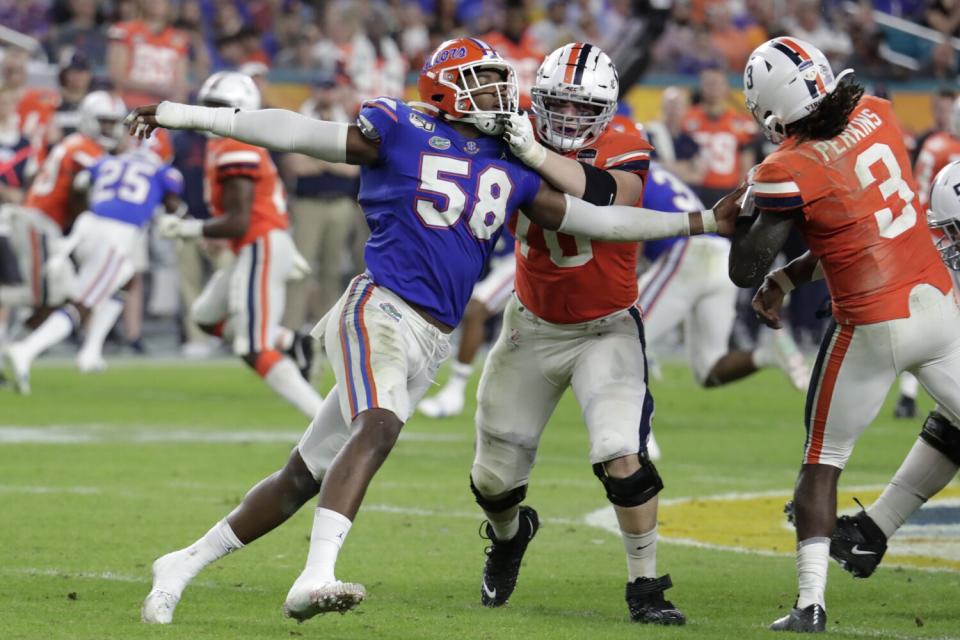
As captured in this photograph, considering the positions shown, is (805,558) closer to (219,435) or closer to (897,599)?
(897,599)

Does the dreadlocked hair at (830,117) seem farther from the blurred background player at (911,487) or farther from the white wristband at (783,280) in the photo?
the blurred background player at (911,487)

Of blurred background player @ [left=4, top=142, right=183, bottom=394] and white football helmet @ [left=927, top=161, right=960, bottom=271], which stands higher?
white football helmet @ [left=927, top=161, right=960, bottom=271]

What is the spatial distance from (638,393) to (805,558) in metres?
0.79

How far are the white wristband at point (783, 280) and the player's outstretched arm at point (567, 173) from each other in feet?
1.74

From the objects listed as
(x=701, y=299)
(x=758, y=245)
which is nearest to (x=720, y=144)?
(x=701, y=299)

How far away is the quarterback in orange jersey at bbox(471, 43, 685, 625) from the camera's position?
5523mm

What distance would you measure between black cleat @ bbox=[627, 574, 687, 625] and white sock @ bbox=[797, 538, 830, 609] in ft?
1.33

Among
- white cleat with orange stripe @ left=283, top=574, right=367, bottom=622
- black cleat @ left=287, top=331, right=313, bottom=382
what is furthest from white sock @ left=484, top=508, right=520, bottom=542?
black cleat @ left=287, top=331, right=313, bottom=382

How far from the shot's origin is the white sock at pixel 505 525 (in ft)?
18.8

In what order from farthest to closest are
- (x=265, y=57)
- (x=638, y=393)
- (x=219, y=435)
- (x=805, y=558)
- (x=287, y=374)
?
(x=265, y=57) → (x=219, y=435) → (x=287, y=374) → (x=638, y=393) → (x=805, y=558)

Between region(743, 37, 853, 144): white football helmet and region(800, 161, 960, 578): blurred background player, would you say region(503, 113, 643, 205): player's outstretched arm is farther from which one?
region(800, 161, 960, 578): blurred background player

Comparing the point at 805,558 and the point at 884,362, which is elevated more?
the point at 884,362

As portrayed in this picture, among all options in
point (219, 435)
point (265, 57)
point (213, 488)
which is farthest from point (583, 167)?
point (265, 57)

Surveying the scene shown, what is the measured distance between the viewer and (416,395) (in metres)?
5.19
